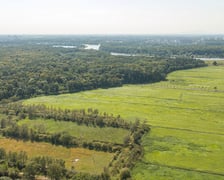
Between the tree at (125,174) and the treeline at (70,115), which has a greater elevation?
the treeline at (70,115)

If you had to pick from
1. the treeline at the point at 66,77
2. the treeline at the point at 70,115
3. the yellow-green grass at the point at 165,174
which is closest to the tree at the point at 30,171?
the yellow-green grass at the point at 165,174

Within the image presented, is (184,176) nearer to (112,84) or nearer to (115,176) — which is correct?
(115,176)

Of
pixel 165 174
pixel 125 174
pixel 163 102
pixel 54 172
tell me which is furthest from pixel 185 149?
pixel 163 102

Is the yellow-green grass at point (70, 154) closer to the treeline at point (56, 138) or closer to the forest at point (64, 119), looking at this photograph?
the forest at point (64, 119)

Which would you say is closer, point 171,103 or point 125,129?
point 125,129

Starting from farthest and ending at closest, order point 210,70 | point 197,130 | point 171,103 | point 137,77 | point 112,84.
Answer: point 210,70 → point 137,77 → point 112,84 → point 171,103 → point 197,130

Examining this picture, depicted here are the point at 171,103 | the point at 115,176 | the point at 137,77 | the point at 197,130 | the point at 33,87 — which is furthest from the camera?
the point at 137,77

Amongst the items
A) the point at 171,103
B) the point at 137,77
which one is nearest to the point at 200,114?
the point at 171,103
